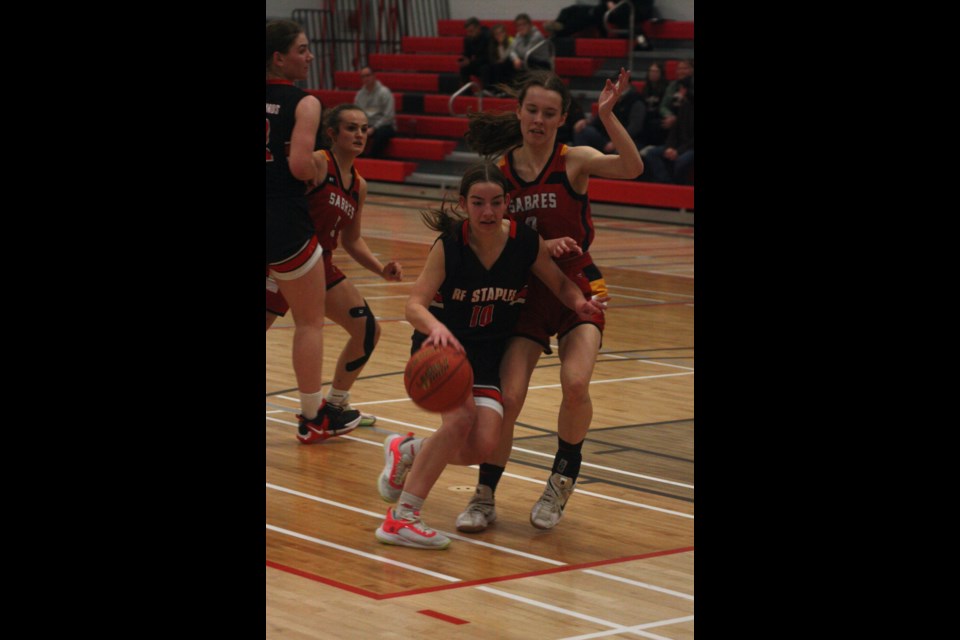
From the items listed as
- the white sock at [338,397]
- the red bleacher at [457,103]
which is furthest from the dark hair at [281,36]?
the red bleacher at [457,103]

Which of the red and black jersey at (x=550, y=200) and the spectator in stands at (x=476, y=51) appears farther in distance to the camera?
the spectator in stands at (x=476, y=51)

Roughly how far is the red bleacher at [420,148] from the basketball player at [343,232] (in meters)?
12.4

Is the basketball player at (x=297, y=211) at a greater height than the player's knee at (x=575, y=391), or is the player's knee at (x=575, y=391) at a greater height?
the basketball player at (x=297, y=211)

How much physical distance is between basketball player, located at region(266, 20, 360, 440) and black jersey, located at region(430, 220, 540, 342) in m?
1.12

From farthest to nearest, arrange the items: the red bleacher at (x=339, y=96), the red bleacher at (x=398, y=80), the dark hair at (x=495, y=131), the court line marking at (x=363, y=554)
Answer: the red bleacher at (x=398, y=80)
the red bleacher at (x=339, y=96)
the dark hair at (x=495, y=131)
the court line marking at (x=363, y=554)

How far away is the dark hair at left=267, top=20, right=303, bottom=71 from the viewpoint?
5.26m

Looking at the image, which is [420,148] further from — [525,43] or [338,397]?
[338,397]

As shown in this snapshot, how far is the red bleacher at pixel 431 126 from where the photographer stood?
1875 cm

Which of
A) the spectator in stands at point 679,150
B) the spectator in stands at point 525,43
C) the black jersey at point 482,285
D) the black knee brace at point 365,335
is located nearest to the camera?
the black jersey at point 482,285

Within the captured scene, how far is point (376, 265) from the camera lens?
5.89 metres

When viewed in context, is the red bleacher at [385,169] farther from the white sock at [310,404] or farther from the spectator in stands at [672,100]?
the white sock at [310,404]
